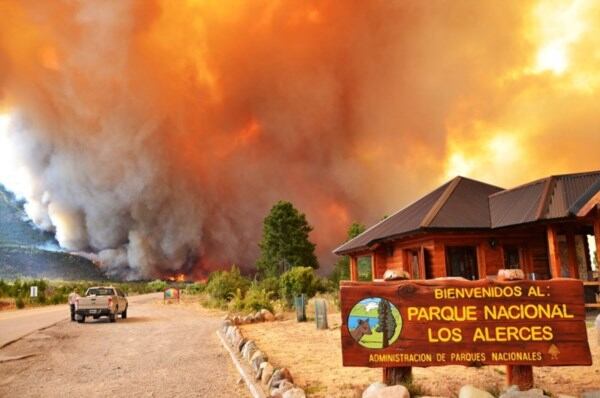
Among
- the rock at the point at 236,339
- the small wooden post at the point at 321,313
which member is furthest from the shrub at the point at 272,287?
the rock at the point at 236,339

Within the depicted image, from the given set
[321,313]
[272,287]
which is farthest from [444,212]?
[272,287]

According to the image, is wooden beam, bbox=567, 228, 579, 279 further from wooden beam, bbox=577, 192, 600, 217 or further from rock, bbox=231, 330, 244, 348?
rock, bbox=231, 330, 244, 348

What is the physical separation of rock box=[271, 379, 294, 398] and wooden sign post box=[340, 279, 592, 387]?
3.50ft

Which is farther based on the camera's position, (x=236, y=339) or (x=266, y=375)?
(x=236, y=339)

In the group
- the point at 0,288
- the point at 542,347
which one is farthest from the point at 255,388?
the point at 0,288

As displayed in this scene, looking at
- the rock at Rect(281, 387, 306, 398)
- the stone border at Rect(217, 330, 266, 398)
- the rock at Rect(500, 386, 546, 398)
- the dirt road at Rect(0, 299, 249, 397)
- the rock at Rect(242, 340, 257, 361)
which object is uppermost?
the rock at Rect(500, 386, 546, 398)

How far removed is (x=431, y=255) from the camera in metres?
18.5

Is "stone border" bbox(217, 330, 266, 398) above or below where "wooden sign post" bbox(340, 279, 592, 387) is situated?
below

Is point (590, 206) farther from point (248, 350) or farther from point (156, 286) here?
point (156, 286)

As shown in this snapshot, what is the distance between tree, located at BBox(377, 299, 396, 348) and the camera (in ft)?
23.4

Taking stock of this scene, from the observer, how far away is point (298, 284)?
95.0 ft

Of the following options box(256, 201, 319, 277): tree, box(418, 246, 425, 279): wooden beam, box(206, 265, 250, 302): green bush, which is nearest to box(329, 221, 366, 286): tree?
box(256, 201, 319, 277): tree

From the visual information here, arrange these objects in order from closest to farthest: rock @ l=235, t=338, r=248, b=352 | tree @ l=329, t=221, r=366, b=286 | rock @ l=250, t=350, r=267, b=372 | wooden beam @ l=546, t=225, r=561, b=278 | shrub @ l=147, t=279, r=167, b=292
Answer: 1. rock @ l=250, t=350, r=267, b=372
2. rock @ l=235, t=338, r=248, b=352
3. wooden beam @ l=546, t=225, r=561, b=278
4. tree @ l=329, t=221, r=366, b=286
5. shrub @ l=147, t=279, r=167, b=292

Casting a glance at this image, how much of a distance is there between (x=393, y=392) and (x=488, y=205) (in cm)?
1596
